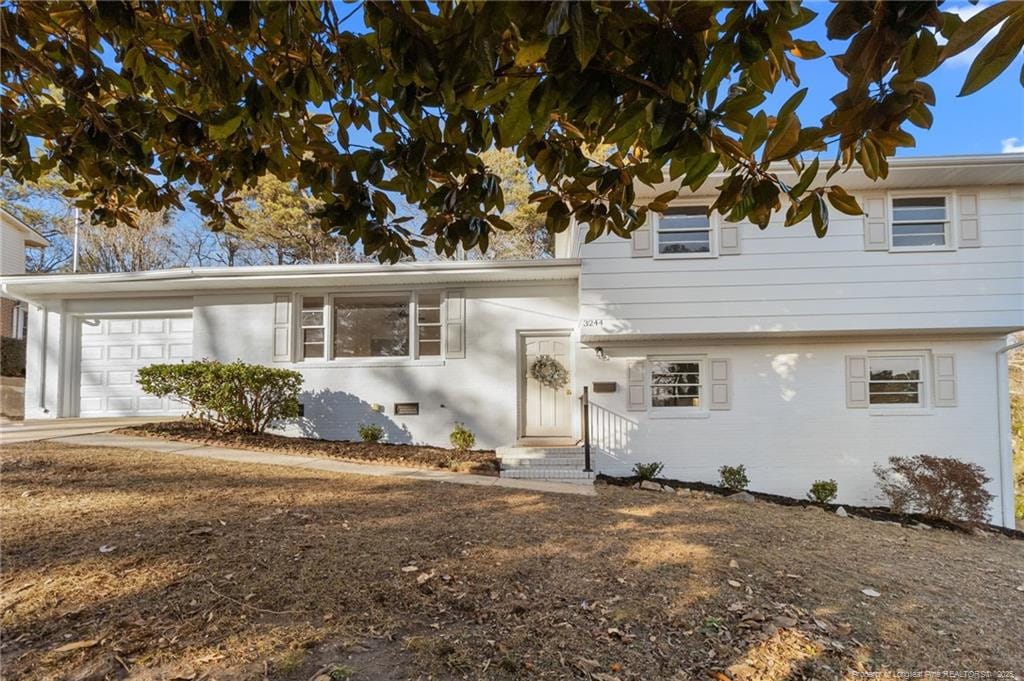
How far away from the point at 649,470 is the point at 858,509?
2.88 m

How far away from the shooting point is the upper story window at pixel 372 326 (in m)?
9.10

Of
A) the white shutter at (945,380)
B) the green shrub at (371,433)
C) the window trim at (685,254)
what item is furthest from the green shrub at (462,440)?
the white shutter at (945,380)

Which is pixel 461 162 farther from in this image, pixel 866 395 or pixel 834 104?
pixel 866 395

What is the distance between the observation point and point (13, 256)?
602 inches

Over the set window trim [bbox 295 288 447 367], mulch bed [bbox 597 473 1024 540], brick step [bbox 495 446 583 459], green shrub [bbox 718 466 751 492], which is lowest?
mulch bed [bbox 597 473 1024 540]

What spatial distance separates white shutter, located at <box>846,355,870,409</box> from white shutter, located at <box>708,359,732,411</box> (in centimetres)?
173

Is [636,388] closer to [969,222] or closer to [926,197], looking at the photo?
[926,197]

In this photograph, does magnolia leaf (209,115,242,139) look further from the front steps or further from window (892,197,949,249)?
window (892,197,949,249)

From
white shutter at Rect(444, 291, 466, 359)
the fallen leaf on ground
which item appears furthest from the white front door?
the fallen leaf on ground

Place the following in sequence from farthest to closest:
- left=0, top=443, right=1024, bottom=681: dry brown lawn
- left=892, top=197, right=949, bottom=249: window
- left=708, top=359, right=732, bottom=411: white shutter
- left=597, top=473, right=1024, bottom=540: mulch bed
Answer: left=708, top=359, right=732, bottom=411: white shutter → left=892, top=197, right=949, bottom=249: window → left=597, top=473, right=1024, bottom=540: mulch bed → left=0, top=443, right=1024, bottom=681: dry brown lawn

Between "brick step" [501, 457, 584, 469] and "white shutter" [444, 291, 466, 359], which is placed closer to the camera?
"brick step" [501, 457, 584, 469]

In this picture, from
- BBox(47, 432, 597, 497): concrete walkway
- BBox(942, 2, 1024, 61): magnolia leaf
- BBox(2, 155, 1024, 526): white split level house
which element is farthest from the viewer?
BBox(2, 155, 1024, 526): white split level house

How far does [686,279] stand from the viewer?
768 centimetres

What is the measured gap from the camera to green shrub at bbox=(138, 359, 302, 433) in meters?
7.61
